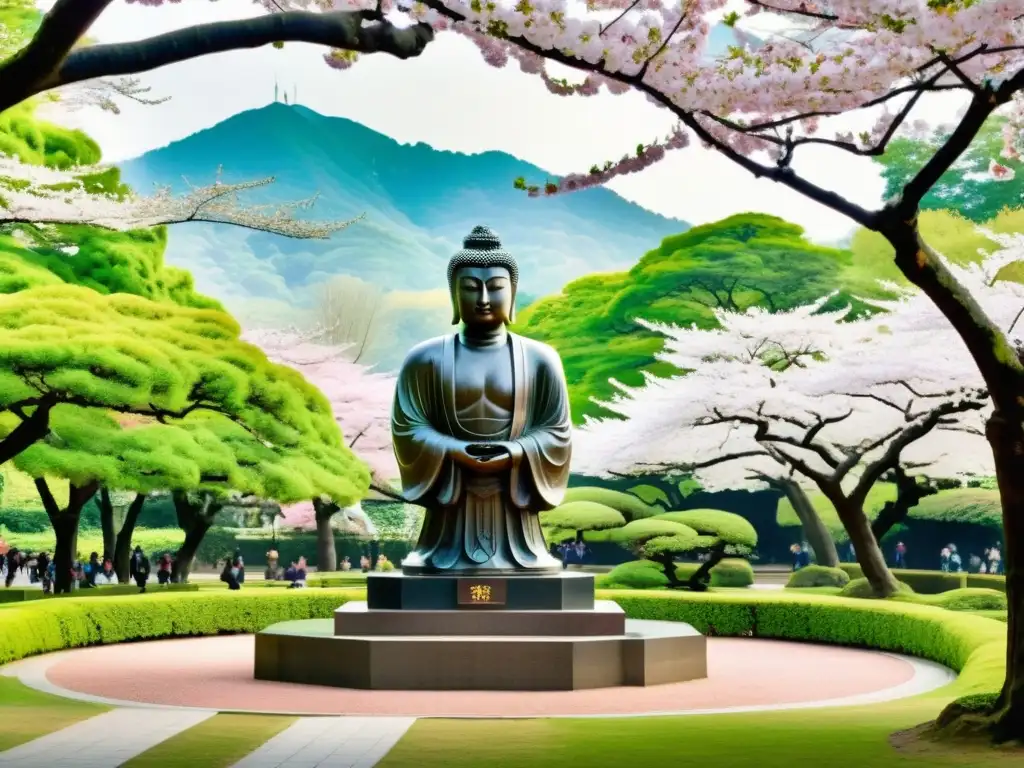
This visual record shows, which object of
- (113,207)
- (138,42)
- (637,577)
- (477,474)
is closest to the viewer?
(138,42)

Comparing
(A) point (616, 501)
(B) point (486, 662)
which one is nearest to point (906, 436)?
(A) point (616, 501)

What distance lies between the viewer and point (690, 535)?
2480cm

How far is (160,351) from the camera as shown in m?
20.0

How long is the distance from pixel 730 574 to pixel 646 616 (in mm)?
10248

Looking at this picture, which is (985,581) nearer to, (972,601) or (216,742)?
(972,601)

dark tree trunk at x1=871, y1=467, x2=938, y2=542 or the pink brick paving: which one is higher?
dark tree trunk at x1=871, y1=467, x2=938, y2=542

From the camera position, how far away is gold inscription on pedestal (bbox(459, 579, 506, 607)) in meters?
12.9

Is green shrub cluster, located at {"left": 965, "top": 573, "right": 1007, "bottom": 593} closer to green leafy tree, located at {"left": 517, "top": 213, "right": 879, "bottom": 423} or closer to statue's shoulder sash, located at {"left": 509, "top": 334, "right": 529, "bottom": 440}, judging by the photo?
green leafy tree, located at {"left": 517, "top": 213, "right": 879, "bottom": 423}

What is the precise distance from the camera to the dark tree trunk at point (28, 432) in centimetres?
1894

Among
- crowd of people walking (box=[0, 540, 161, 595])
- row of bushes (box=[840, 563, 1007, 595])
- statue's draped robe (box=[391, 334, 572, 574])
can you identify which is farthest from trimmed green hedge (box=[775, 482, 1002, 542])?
statue's draped robe (box=[391, 334, 572, 574])

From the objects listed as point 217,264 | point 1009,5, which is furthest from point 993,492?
point 217,264

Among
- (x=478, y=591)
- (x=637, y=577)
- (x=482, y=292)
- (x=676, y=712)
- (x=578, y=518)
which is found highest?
(x=482, y=292)

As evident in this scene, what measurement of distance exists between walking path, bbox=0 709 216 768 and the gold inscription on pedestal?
3.21 m

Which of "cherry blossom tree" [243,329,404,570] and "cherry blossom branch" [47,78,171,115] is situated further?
"cherry blossom tree" [243,329,404,570]
